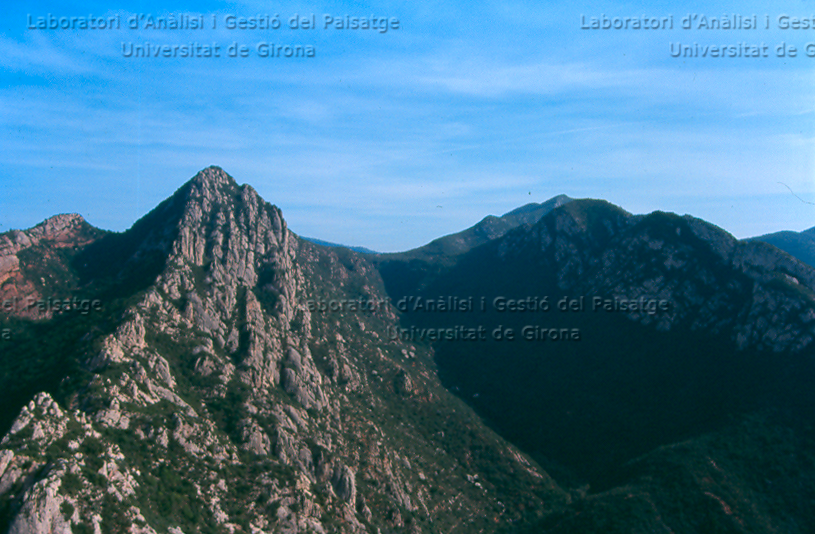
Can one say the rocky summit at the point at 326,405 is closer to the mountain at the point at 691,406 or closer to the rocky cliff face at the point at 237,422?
the rocky cliff face at the point at 237,422

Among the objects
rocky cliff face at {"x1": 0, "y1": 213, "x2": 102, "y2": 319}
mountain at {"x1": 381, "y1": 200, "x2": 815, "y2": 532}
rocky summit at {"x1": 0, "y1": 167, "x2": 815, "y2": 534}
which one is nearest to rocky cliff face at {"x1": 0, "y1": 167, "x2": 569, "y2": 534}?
rocky summit at {"x1": 0, "y1": 167, "x2": 815, "y2": 534}

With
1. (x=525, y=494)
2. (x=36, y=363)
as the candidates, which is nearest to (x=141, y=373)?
(x=36, y=363)

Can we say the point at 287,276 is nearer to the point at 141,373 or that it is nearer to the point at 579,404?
the point at 141,373

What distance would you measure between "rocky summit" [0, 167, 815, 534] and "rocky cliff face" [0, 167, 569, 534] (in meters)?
0.51

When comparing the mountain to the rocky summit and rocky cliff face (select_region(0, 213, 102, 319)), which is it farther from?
rocky cliff face (select_region(0, 213, 102, 319))

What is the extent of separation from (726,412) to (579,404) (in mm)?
49312

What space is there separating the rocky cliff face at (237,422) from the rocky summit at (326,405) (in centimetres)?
51

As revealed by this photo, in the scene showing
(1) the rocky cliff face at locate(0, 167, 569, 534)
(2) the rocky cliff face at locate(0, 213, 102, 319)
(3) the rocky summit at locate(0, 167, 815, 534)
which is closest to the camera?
(1) the rocky cliff face at locate(0, 167, 569, 534)

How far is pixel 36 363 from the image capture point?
97562 millimetres

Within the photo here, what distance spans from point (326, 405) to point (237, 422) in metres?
38.1

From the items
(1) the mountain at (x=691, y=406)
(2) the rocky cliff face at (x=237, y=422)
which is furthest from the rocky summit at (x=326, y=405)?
(1) the mountain at (x=691, y=406)

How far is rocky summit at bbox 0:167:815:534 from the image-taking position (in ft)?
268

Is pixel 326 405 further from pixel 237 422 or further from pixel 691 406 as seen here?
pixel 691 406

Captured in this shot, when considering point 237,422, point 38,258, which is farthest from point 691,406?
point 38,258
